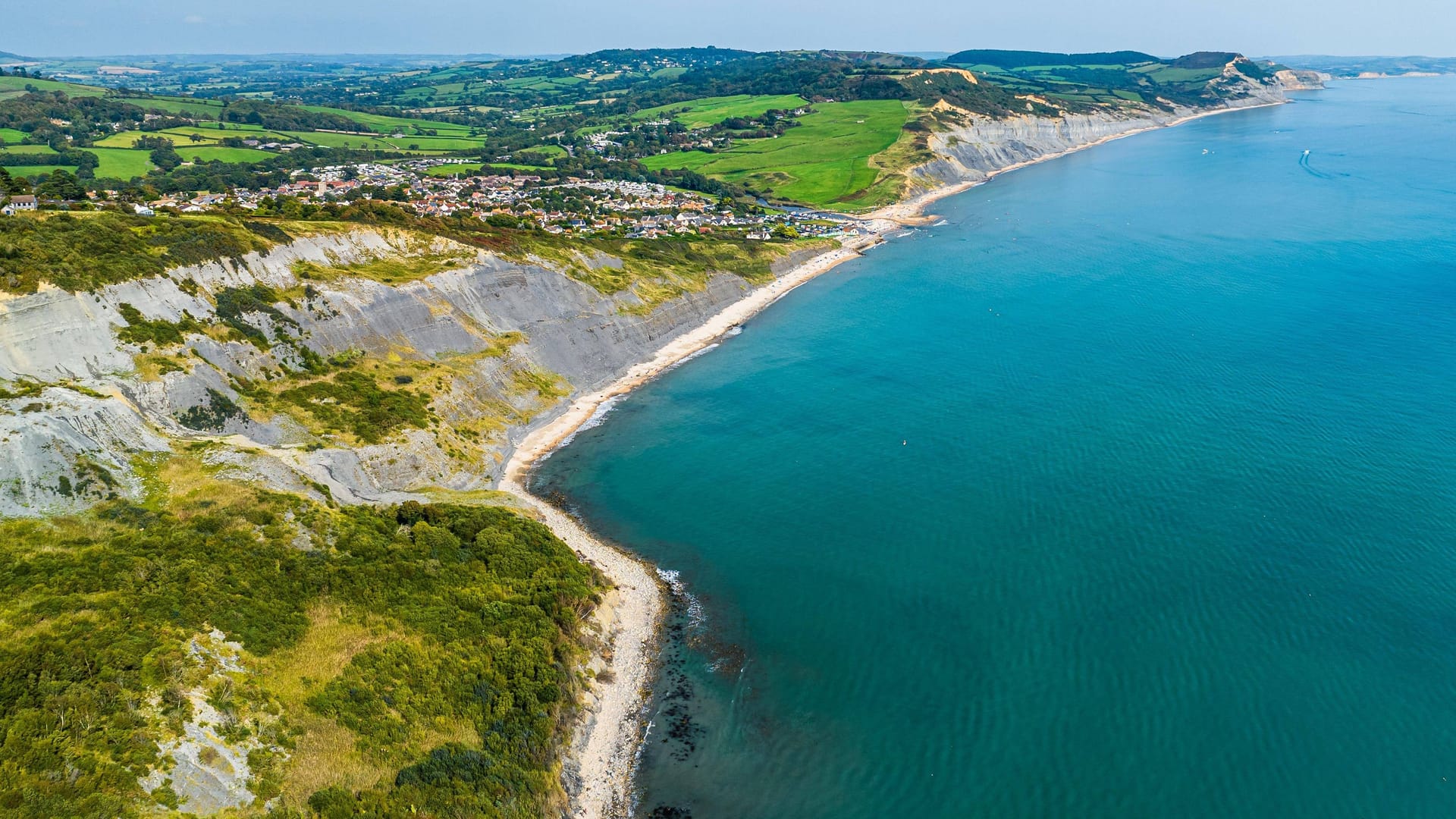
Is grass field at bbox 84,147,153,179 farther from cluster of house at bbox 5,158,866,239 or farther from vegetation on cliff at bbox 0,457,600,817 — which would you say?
vegetation on cliff at bbox 0,457,600,817

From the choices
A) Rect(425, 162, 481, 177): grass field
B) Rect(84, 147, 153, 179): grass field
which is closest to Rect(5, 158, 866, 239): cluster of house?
Rect(425, 162, 481, 177): grass field

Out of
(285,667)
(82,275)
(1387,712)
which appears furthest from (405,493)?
(1387,712)

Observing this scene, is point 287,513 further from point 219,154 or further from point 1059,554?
point 219,154

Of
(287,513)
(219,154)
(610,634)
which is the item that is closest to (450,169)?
(219,154)

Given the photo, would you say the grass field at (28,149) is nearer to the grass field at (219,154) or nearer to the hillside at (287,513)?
the grass field at (219,154)

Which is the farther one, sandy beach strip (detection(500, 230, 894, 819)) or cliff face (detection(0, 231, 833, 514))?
cliff face (detection(0, 231, 833, 514))

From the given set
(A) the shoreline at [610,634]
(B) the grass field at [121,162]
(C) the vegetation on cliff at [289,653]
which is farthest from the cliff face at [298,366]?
(B) the grass field at [121,162]
